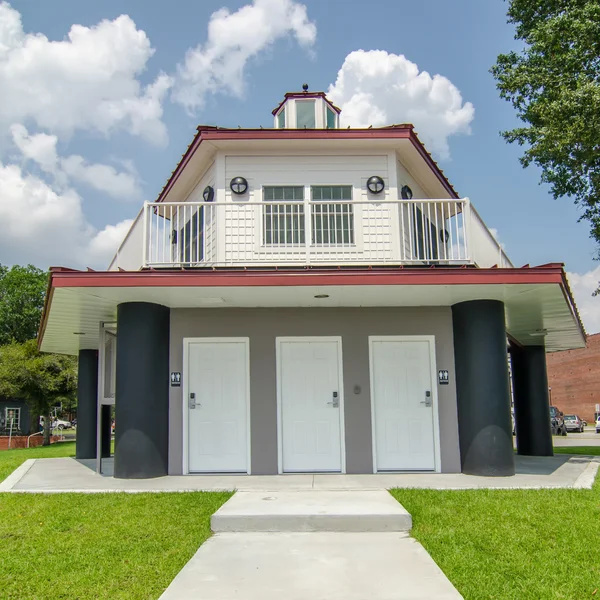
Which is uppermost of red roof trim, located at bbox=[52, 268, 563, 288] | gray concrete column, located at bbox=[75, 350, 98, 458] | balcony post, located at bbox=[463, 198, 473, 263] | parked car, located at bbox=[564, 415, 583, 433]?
balcony post, located at bbox=[463, 198, 473, 263]

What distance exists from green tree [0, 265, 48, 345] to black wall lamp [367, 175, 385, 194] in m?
43.2

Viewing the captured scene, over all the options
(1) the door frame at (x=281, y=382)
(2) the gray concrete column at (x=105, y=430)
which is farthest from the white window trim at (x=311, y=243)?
(2) the gray concrete column at (x=105, y=430)

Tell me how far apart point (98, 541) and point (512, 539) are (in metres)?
3.68

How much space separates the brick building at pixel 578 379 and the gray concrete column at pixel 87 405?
117ft

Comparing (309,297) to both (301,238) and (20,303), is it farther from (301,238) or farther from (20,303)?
(20,303)

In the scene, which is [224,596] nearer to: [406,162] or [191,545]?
[191,545]

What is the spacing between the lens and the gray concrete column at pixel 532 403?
13.7m

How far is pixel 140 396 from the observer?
30.0 ft

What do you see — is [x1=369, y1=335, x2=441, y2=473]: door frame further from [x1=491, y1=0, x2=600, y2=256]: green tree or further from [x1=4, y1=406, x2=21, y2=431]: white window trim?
[x1=4, y1=406, x2=21, y2=431]: white window trim

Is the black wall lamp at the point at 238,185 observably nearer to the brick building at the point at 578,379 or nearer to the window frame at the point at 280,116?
the window frame at the point at 280,116

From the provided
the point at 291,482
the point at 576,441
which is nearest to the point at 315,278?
the point at 291,482

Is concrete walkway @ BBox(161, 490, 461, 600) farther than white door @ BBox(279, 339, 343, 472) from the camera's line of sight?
No

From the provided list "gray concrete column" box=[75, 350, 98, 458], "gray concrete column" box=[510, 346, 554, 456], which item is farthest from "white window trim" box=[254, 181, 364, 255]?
"gray concrete column" box=[75, 350, 98, 458]

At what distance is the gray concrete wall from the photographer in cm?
952
